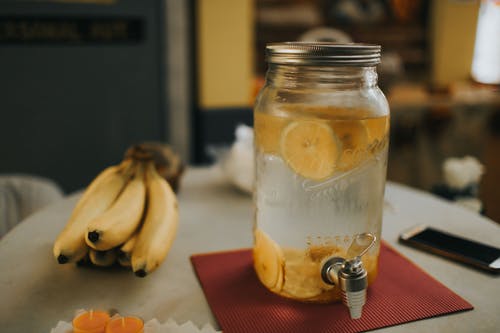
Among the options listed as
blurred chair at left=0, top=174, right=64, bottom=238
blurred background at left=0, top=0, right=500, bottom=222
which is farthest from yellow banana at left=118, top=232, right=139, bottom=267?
blurred background at left=0, top=0, right=500, bottom=222

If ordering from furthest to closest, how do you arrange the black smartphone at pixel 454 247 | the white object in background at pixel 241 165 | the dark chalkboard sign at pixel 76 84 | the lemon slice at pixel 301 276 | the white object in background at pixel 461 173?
the dark chalkboard sign at pixel 76 84 < the white object in background at pixel 461 173 < the white object in background at pixel 241 165 < the black smartphone at pixel 454 247 < the lemon slice at pixel 301 276

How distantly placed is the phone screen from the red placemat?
0.09 metres

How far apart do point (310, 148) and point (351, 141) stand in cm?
5

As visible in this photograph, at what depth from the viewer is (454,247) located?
837 millimetres

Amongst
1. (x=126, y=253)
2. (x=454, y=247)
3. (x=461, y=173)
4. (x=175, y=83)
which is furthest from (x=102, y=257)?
(x=175, y=83)

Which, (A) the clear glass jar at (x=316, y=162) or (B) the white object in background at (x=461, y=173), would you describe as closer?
(A) the clear glass jar at (x=316, y=162)

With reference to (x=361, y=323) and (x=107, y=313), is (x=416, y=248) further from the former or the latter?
(x=107, y=313)

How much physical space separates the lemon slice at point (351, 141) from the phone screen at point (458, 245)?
32 cm

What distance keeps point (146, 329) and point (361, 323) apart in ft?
0.92

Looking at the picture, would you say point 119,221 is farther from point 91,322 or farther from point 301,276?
point 301,276

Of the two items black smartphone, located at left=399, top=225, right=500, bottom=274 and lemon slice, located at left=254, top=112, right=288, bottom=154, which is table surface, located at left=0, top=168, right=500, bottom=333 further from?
lemon slice, located at left=254, top=112, right=288, bottom=154

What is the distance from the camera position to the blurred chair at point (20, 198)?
4.15 ft

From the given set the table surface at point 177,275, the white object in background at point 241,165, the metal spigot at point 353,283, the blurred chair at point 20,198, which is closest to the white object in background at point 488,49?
the table surface at point 177,275

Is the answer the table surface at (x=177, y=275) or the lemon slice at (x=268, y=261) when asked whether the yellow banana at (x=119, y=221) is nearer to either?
the table surface at (x=177, y=275)
